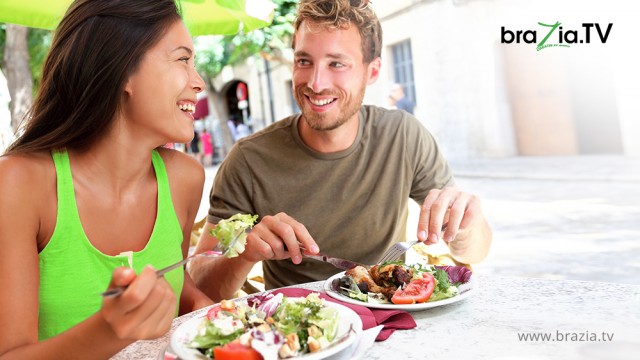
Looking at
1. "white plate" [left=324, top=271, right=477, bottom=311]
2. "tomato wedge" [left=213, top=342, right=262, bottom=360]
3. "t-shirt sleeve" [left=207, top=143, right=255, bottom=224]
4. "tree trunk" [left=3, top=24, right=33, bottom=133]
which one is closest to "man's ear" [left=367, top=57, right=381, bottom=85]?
"t-shirt sleeve" [left=207, top=143, right=255, bottom=224]

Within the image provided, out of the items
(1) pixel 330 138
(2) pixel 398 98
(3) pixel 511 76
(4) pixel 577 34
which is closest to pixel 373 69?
(1) pixel 330 138

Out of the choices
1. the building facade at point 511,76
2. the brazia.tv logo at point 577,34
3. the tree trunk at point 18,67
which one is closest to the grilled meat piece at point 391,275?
the tree trunk at point 18,67

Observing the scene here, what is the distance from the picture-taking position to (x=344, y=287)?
172cm

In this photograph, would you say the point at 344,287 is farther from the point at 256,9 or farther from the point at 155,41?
the point at 256,9

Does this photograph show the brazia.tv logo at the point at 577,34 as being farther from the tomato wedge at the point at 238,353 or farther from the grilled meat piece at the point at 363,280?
the tomato wedge at the point at 238,353

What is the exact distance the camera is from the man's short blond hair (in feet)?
8.07

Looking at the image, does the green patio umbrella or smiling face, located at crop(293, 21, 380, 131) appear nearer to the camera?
smiling face, located at crop(293, 21, 380, 131)

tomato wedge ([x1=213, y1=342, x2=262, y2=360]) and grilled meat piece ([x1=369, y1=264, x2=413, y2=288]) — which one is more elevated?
grilled meat piece ([x1=369, y1=264, x2=413, y2=288])

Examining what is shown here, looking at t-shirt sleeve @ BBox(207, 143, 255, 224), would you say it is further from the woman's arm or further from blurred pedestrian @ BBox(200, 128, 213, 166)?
blurred pedestrian @ BBox(200, 128, 213, 166)

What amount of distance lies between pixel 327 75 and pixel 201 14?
1.67 metres

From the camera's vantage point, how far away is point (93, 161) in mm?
1874

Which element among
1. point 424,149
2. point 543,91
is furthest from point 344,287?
point 543,91

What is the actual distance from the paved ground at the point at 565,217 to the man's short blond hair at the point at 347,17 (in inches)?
135

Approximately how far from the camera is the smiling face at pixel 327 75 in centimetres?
246
